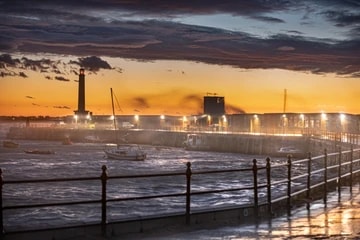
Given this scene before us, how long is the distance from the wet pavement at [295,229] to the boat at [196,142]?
122 m

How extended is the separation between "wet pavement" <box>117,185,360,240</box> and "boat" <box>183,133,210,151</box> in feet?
399

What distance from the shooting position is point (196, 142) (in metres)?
140

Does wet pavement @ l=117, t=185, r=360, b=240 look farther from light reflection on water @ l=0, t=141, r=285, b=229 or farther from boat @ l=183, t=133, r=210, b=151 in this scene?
boat @ l=183, t=133, r=210, b=151

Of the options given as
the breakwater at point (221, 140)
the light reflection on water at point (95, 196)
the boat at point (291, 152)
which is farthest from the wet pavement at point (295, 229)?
the boat at point (291, 152)

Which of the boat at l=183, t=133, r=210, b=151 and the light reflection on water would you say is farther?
the boat at l=183, t=133, r=210, b=151

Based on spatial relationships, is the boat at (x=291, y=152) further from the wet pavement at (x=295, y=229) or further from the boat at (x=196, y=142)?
the wet pavement at (x=295, y=229)

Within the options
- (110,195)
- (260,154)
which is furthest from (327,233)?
(260,154)

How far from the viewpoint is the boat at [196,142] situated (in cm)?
13725

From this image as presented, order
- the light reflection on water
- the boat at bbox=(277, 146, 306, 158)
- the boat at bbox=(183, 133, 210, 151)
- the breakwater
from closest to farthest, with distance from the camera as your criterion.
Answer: the light reflection on water
the boat at bbox=(277, 146, 306, 158)
the breakwater
the boat at bbox=(183, 133, 210, 151)

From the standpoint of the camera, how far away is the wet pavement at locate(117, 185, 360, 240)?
37.8ft

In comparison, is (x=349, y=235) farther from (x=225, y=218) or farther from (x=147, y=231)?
(x=147, y=231)

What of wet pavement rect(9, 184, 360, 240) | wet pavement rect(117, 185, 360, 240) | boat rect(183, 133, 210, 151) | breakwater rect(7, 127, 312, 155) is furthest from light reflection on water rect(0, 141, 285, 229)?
boat rect(183, 133, 210, 151)

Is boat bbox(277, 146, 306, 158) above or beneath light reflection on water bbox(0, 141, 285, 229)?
above

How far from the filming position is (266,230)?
40.5 ft
